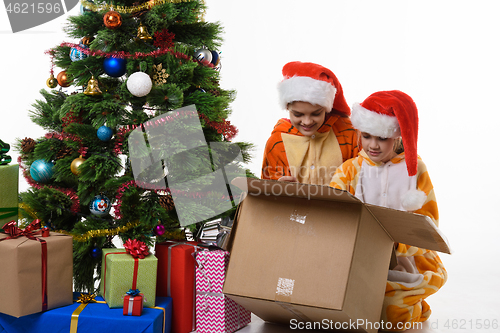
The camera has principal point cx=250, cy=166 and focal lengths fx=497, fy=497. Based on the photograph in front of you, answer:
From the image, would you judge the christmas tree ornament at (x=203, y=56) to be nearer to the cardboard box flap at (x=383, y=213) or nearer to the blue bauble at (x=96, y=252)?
the cardboard box flap at (x=383, y=213)

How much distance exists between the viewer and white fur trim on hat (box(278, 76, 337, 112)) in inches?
85.2

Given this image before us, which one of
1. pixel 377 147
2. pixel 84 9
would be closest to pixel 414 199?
pixel 377 147

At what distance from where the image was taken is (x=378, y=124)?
200 cm

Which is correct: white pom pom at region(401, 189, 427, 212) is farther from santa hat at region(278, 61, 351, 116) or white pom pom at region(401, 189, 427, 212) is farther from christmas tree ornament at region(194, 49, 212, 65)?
christmas tree ornament at region(194, 49, 212, 65)

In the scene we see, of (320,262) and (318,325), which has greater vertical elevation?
(320,262)

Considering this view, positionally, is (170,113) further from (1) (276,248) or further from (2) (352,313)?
(2) (352,313)

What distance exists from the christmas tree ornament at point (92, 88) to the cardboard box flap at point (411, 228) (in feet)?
4.19

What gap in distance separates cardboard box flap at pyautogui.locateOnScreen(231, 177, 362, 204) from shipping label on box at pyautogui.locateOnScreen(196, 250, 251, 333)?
44 centimetres

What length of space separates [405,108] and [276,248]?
0.78 metres

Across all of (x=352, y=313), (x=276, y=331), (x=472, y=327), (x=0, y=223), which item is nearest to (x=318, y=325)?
(x=276, y=331)

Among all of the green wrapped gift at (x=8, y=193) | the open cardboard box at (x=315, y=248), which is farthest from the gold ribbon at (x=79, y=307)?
the open cardboard box at (x=315, y=248)

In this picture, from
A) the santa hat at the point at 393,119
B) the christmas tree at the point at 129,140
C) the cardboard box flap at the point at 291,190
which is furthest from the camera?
the christmas tree at the point at 129,140

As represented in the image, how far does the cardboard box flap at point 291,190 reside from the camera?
1.61m

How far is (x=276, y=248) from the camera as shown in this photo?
171cm
